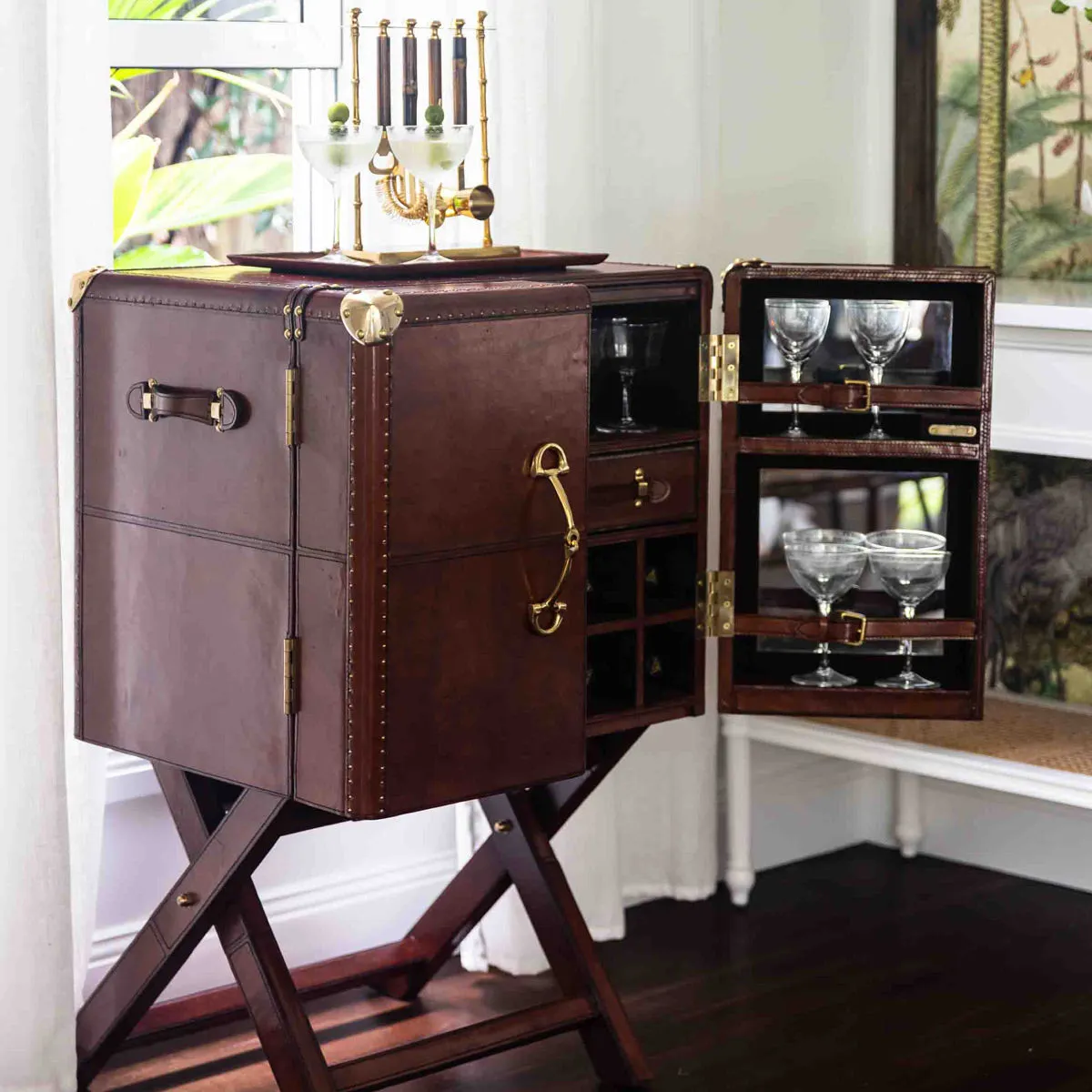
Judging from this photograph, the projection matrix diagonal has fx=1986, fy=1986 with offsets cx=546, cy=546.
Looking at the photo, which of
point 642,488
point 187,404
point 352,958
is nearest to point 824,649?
point 642,488

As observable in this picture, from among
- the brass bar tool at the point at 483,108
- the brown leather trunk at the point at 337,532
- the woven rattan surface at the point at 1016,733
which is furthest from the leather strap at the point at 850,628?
the brass bar tool at the point at 483,108

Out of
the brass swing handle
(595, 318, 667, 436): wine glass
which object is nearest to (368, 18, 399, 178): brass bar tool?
(595, 318, 667, 436): wine glass

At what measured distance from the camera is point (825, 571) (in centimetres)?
299

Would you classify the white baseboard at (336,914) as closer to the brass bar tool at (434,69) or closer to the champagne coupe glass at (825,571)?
the champagne coupe glass at (825,571)

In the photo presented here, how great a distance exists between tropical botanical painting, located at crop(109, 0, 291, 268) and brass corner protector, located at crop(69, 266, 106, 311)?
1.51 feet

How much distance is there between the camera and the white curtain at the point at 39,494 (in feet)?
8.44

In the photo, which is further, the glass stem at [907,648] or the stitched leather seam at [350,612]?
the glass stem at [907,648]

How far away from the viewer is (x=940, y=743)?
11.1ft

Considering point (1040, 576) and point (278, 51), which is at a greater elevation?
point (278, 51)

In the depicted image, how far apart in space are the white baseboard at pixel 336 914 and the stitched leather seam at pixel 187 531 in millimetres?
796

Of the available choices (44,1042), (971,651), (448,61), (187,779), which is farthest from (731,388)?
(44,1042)

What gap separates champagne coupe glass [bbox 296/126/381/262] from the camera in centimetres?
253

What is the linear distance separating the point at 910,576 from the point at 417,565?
99 centimetres

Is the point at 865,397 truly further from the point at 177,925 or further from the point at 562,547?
the point at 177,925
